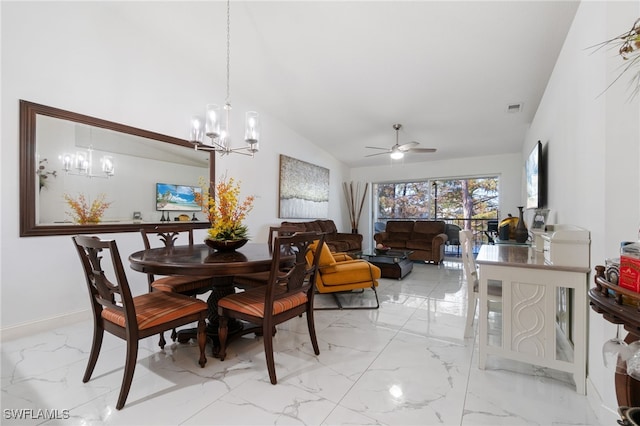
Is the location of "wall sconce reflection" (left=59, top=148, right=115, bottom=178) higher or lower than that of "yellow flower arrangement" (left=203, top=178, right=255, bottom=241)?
higher

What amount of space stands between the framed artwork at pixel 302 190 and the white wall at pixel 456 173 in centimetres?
151

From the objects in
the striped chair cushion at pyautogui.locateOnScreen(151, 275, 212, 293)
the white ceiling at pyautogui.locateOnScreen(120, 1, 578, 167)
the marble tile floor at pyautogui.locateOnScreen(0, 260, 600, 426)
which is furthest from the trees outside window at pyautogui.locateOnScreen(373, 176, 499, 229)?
the striped chair cushion at pyautogui.locateOnScreen(151, 275, 212, 293)

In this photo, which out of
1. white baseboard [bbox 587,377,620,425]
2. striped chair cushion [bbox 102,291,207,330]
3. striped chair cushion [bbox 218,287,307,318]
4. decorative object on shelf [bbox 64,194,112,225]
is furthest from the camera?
decorative object on shelf [bbox 64,194,112,225]

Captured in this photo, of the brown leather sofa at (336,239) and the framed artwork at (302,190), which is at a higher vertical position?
the framed artwork at (302,190)

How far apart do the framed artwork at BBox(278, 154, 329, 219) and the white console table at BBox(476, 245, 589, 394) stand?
397 cm

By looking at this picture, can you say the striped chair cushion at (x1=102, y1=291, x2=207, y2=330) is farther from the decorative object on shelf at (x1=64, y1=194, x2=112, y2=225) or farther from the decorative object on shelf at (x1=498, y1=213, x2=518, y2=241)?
the decorative object on shelf at (x1=498, y1=213, x2=518, y2=241)

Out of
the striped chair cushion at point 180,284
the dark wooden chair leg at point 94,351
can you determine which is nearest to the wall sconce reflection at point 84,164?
the striped chair cushion at point 180,284

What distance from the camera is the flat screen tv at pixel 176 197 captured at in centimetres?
355

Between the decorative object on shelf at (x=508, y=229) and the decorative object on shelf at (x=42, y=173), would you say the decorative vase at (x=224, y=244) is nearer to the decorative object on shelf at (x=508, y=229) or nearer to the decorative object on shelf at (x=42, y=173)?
the decorative object on shelf at (x=42, y=173)

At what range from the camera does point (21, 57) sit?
2.41 m

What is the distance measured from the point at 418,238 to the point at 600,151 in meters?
4.81

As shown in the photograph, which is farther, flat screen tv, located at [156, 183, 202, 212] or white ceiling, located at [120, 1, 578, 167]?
flat screen tv, located at [156, 183, 202, 212]

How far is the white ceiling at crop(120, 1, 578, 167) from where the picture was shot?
2674 millimetres

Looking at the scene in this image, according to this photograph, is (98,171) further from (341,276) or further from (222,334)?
(341,276)
